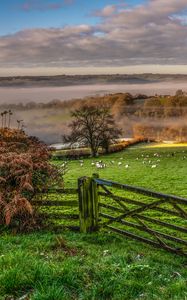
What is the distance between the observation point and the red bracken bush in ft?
34.8

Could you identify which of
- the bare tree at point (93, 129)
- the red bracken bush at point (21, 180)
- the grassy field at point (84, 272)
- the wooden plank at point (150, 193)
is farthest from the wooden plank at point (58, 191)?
the bare tree at point (93, 129)

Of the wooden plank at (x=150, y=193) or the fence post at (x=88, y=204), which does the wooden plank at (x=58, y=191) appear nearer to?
the fence post at (x=88, y=204)

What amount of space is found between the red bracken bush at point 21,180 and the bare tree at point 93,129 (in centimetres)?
3850

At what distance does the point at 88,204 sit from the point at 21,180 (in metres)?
1.88

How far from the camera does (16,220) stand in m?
11.0

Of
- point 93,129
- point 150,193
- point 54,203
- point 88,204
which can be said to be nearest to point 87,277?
point 150,193

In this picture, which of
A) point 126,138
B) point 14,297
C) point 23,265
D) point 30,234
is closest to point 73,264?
point 23,265

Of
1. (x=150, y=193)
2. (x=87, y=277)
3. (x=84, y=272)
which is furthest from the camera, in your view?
(x=150, y=193)

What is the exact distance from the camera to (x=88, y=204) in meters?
11.2

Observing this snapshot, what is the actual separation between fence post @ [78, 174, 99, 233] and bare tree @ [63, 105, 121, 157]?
128 feet

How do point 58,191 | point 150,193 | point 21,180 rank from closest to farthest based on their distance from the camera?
point 150,193, point 21,180, point 58,191

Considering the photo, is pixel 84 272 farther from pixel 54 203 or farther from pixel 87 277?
pixel 54 203

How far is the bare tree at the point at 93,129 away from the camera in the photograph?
166 feet

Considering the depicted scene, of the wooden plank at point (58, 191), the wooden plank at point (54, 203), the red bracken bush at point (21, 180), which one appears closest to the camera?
the red bracken bush at point (21, 180)
